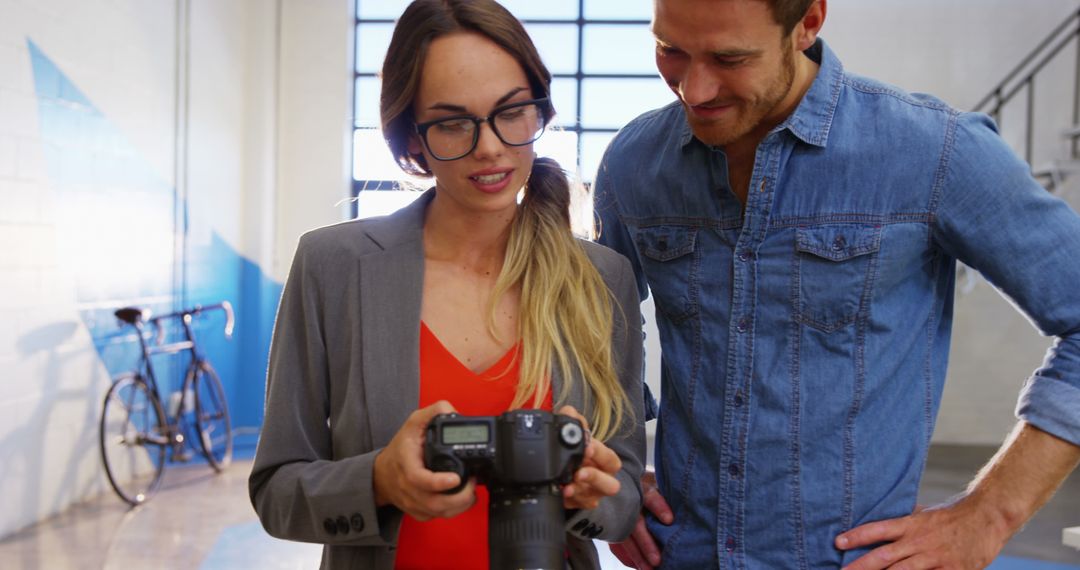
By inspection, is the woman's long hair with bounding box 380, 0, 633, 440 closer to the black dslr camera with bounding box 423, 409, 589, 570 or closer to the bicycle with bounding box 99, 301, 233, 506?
the black dslr camera with bounding box 423, 409, 589, 570

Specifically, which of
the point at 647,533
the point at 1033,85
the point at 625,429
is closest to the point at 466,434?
the point at 625,429

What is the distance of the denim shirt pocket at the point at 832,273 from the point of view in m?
1.34

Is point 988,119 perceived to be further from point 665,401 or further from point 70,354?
point 70,354

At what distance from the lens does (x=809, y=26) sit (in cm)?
132

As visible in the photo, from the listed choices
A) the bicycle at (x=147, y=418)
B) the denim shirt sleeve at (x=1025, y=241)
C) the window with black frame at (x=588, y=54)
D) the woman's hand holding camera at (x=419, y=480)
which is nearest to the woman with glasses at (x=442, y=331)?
the woman's hand holding camera at (x=419, y=480)

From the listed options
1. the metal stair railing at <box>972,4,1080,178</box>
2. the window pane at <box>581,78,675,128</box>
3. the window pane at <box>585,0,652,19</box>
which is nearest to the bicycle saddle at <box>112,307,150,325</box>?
the window pane at <box>581,78,675,128</box>

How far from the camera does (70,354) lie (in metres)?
4.96

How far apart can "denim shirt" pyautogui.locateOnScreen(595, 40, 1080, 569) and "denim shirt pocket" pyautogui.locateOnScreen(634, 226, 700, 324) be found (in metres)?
0.02

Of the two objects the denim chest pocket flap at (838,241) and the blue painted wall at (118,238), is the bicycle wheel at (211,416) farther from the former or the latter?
the denim chest pocket flap at (838,241)

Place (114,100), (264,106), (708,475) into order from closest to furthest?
(708,475) → (114,100) → (264,106)

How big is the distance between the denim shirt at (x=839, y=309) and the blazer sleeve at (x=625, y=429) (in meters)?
0.08

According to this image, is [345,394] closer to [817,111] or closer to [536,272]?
[536,272]

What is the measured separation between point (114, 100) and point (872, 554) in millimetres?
5246

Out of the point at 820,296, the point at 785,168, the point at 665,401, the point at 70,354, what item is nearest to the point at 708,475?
the point at 665,401
